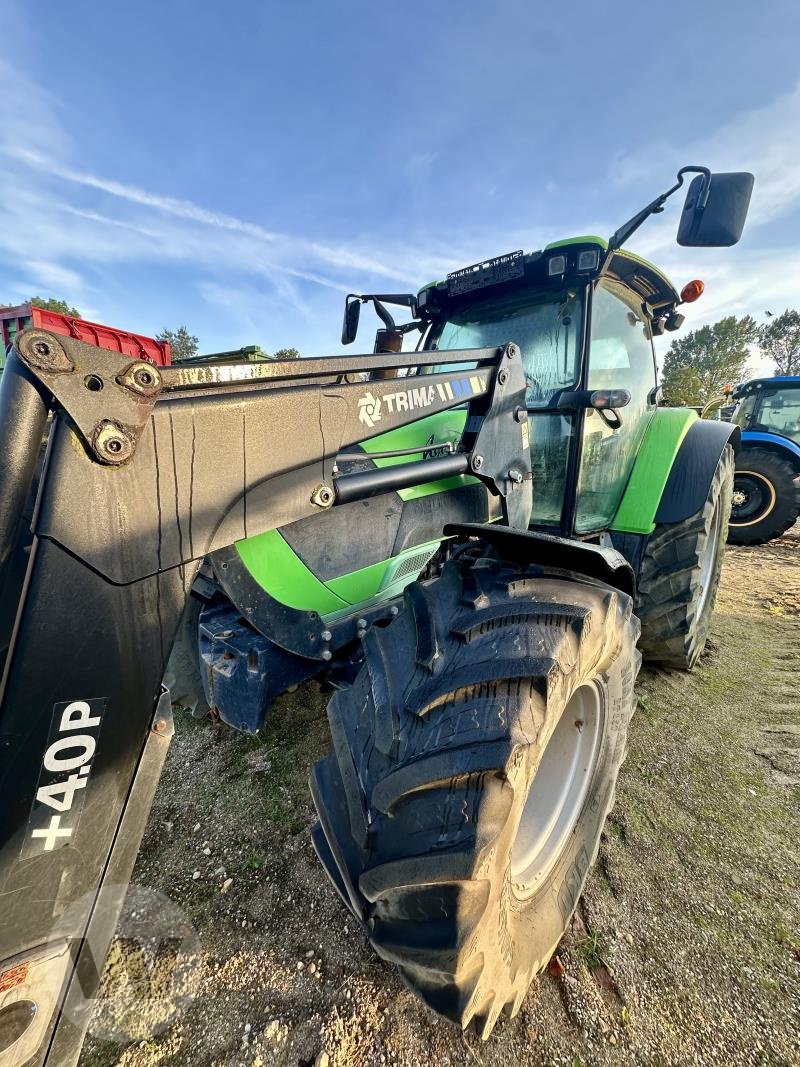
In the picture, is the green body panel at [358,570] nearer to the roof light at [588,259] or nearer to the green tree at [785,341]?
the roof light at [588,259]

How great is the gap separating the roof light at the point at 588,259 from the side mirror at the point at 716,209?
0.34m

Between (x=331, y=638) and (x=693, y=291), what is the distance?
2808 millimetres

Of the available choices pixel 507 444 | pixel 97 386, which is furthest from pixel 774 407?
pixel 97 386

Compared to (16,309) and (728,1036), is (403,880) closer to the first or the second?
(728,1036)

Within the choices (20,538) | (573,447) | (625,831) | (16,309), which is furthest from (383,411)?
(16,309)

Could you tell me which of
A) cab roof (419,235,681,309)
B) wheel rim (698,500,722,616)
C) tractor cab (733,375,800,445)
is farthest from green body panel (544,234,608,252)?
tractor cab (733,375,800,445)

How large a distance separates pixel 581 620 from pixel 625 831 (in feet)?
4.02

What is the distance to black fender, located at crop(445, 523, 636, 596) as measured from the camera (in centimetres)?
140

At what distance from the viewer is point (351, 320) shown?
2.85 meters

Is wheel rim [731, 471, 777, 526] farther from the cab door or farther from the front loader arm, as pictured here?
the front loader arm

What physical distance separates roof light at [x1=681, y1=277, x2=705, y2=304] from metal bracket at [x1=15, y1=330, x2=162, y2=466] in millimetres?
3006

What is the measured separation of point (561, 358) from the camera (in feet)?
7.73

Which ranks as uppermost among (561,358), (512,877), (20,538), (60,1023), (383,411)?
(561,358)

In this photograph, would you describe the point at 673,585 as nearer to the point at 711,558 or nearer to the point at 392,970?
the point at 711,558
